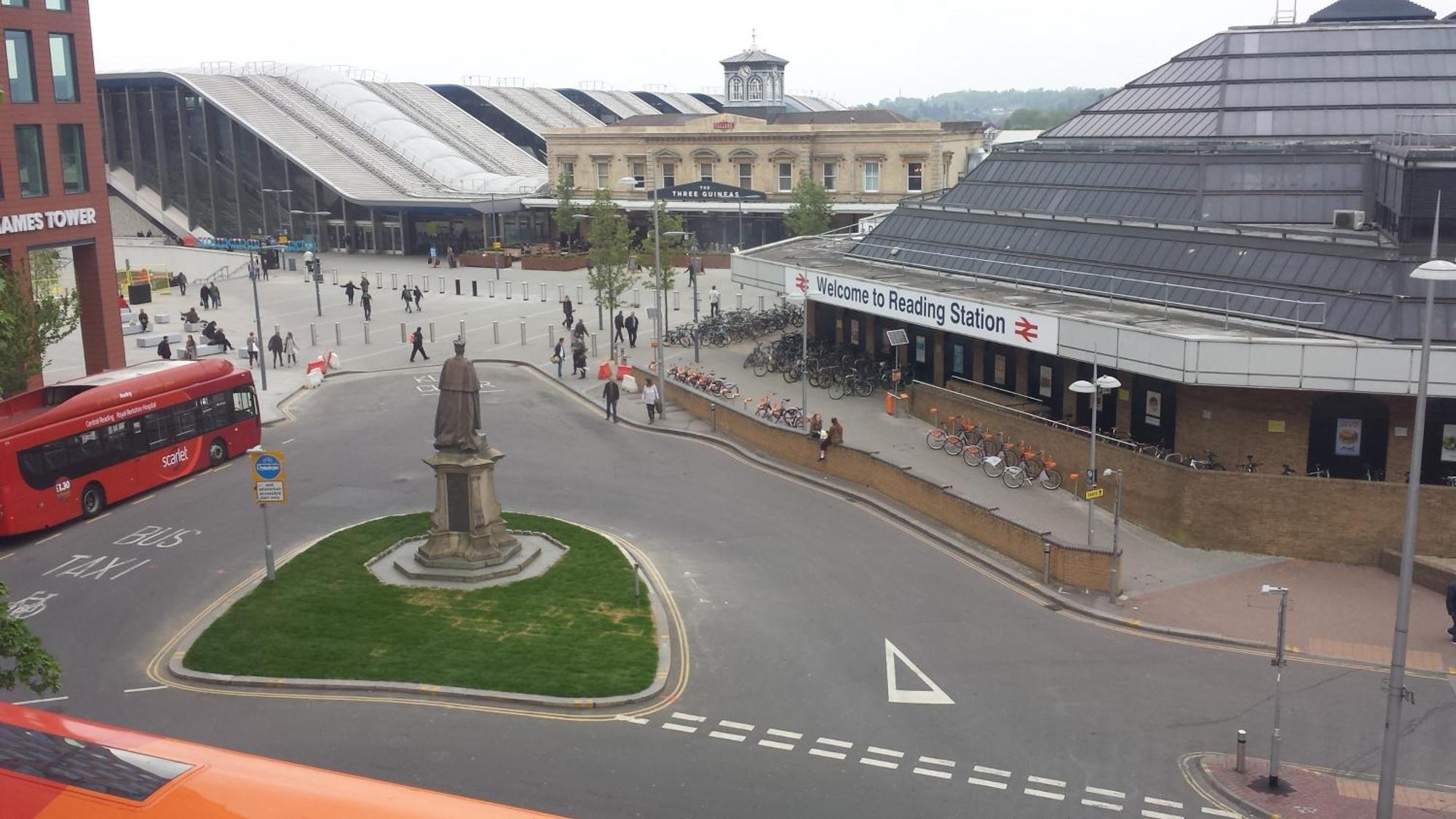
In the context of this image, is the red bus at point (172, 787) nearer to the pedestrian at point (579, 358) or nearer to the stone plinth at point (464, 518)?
the stone plinth at point (464, 518)

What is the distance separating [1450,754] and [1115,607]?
6.89m

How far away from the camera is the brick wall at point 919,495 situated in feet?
84.8

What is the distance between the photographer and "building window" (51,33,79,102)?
44188mm

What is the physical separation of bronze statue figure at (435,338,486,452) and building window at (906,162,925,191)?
212 feet

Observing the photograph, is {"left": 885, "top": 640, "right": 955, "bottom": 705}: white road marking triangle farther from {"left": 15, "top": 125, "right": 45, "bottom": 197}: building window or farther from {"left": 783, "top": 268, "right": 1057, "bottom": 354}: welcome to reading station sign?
{"left": 15, "top": 125, "right": 45, "bottom": 197}: building window

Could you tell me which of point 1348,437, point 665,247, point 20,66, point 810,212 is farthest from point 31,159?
point 810,212

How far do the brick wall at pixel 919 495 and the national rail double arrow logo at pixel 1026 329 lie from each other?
5080 millimetres

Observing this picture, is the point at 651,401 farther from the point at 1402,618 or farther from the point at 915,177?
the point at 915,177

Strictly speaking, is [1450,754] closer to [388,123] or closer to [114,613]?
[114,613]

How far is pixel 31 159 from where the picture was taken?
43.2m

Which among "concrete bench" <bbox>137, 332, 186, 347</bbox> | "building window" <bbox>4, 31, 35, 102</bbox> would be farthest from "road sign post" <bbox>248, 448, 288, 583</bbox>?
"concrete bench" <bbox>137, 332, 186, 347</bbox>

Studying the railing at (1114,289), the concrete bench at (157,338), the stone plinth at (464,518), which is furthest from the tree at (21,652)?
the concrete bench at (157,338)

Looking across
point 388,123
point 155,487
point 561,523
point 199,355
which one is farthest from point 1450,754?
point 388,123

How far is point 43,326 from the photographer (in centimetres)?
3919
